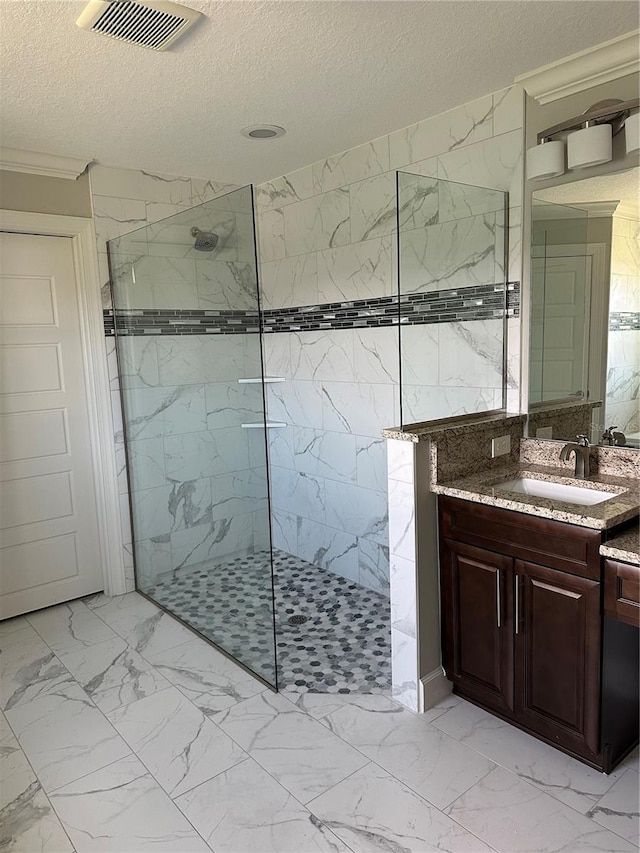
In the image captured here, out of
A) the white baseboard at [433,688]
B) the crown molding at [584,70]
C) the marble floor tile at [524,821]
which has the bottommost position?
the marble floor tile at [524,821]

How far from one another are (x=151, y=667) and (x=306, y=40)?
2.69m

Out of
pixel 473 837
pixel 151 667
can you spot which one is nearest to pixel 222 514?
pixel 151 667

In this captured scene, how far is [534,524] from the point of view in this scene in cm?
210

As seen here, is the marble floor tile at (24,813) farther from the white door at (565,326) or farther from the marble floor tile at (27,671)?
the white door at (565,326)

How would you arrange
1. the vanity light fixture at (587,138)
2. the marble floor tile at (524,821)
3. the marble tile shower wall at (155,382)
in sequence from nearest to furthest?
1. the marble floor tile at (524,821)
2. the vanity light fixture at (587,138)
3. the marble tile shower wall at (155,382)

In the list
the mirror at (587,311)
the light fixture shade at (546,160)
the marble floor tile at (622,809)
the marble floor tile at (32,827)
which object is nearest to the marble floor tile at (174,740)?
the marble floor tile at (32,827)

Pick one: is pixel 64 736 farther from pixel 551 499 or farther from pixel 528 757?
pixel 551 499

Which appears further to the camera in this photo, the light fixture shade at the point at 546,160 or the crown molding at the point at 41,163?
the crown molding at the point at 41,163

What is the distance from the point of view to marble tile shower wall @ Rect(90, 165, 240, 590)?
3.05m

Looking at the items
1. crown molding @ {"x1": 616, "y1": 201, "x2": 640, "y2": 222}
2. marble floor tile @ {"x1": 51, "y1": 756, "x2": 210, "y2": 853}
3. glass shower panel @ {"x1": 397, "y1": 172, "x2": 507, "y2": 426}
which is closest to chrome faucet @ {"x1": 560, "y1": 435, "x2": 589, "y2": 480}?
glass shower panel @ {"x1": 397, "y1": 172, "x2": 507, "y2": 426}

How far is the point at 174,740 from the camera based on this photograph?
2336 mm

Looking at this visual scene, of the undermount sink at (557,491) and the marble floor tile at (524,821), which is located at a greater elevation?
the undermount sink at (557,491)

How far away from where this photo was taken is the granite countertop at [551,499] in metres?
1.97

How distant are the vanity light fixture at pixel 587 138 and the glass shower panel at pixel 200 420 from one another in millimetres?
1210
